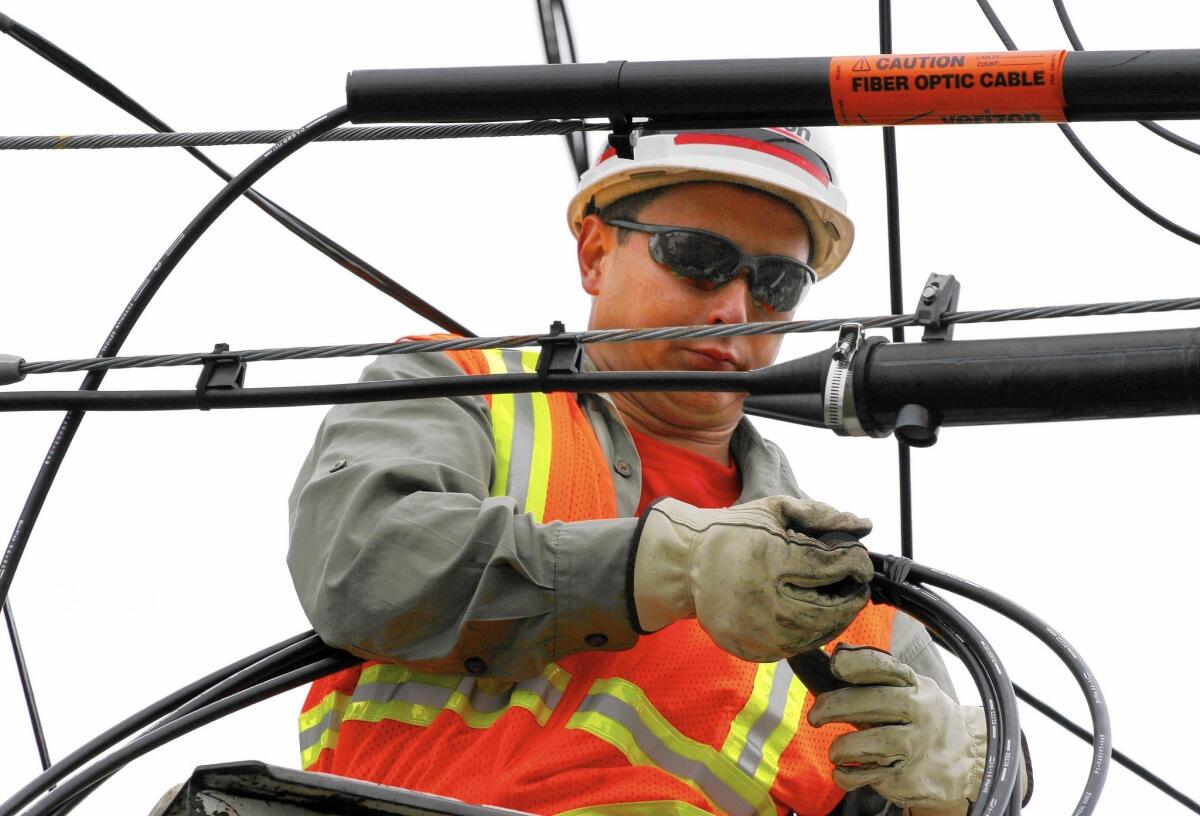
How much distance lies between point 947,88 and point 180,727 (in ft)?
6.16

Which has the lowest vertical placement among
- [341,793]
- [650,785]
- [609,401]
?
[341,793]

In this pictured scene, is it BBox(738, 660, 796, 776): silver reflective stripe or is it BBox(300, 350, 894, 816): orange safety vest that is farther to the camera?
BBox(738, 660, 796, 776): silver reflective stripe

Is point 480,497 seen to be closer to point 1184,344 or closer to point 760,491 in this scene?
point 760,491

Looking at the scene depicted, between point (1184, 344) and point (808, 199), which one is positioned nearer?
point (1184, 344)

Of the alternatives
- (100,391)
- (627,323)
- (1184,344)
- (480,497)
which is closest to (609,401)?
(627,323)

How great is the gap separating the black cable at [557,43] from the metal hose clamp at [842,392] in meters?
3.47

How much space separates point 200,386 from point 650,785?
1.08 metres

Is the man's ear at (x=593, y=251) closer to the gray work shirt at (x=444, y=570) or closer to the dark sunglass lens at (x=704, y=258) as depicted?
the dark sunglass lens at (x=704, y=258)

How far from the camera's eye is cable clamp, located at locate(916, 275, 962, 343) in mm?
2998

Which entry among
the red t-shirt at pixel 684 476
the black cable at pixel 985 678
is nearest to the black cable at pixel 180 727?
the red t-shirt at pixel 684 476

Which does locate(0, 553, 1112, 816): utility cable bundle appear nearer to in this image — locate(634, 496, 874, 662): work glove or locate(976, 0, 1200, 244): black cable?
locate(634, 496, 874, 662): work glove

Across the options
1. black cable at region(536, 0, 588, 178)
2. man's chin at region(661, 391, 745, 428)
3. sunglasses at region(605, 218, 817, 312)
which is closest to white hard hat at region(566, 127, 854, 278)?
sunglasses at region(605, 218, 817, 312)

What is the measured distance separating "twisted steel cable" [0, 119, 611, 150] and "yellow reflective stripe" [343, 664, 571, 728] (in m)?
1.00

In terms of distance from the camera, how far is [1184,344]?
8.98ft
